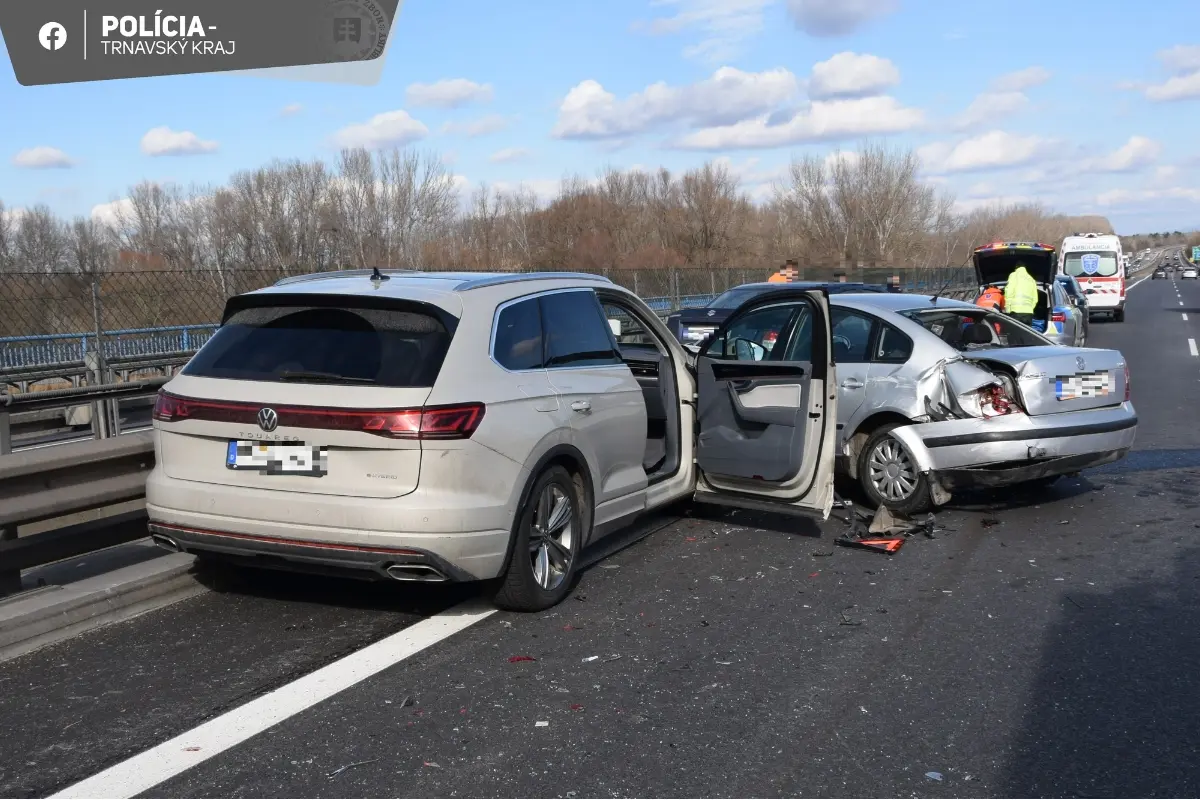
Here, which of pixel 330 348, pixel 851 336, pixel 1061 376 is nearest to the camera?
pixel 330 348

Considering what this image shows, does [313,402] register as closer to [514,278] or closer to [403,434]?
[403,434]

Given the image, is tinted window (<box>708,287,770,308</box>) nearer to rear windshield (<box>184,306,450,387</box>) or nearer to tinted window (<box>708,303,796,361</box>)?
tinted window (<box>708,303,796,361</box>)

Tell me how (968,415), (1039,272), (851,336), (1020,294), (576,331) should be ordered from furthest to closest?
(1039,272) < (1020,294) < (851,336) < (968,415) < (576,331)

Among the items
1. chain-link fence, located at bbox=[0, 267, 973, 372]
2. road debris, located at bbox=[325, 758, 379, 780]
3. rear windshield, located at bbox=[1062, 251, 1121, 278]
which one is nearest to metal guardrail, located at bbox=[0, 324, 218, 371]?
chain-link fence, located at bbox=[0, 267, 973, 372]

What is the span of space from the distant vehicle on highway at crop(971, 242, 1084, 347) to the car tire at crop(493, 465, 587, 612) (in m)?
14.0

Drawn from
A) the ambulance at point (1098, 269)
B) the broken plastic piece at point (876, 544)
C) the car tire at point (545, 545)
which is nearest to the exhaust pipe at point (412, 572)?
the car tire at point (545, 545)

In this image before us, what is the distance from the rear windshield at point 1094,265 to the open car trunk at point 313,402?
36451mm

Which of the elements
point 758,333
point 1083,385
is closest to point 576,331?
point 758,333

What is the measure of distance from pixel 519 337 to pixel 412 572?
→ 51.4 inches

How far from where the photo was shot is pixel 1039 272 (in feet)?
64.5

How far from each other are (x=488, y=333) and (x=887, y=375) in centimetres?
361

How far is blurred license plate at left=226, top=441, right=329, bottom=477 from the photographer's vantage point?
4.95m

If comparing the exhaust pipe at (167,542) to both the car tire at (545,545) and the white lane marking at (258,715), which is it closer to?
the white lane marking at (258,715)

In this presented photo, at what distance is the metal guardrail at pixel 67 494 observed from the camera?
5195 mm
